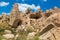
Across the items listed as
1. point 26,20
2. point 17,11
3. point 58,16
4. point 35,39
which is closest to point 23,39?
point 35,39

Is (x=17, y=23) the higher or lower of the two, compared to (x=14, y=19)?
lower

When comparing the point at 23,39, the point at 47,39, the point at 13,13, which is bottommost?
the point at 47,39

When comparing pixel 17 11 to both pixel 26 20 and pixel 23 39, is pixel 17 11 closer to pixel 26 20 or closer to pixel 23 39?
pixel 26 20

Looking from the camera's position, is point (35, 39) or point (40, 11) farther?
point (40, 11)

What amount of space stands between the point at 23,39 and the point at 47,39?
2762 mm

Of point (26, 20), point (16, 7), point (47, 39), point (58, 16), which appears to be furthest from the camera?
point (16, 7)

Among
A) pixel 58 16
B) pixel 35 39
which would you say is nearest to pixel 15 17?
pixel 58 16

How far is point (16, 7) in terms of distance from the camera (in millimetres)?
67875

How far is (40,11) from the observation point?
70312 millimetres

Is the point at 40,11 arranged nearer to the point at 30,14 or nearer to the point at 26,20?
the point at 30,14

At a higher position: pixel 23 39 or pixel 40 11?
pixel 40 11

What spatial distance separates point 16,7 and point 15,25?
22.1 ft

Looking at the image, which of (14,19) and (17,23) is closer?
(14,19)

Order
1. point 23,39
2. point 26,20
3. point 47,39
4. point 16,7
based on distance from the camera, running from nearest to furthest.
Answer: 1. point 47,39
2. point 23,39
3. point 26,20
4. point 16,7
